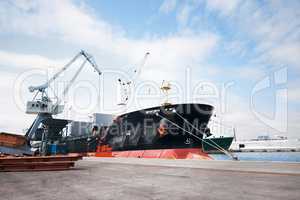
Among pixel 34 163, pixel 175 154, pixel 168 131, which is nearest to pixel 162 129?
pixel 168 131

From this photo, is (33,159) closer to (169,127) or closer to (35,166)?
(35,166)

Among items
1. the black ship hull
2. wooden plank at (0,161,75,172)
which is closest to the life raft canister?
the black ship hull

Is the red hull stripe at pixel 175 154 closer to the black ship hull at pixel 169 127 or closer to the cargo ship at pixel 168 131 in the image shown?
the cargo ship at pixel 168 131

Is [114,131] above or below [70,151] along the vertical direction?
above

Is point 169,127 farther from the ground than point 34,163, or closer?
farther from the ground

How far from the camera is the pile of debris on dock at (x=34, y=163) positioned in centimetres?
1367

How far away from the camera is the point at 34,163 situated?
1405 centimetres

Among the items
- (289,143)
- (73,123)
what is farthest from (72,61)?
(289,143)

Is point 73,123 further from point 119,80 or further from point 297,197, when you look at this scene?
point 297,197

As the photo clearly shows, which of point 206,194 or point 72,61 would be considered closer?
point 206,194

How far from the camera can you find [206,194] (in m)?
6.11

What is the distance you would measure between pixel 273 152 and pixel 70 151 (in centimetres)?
8062

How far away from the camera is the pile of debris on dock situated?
13.7 m

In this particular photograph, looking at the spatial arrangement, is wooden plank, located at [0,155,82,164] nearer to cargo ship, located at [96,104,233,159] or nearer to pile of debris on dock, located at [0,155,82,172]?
pile of debris on dock, located at [0,155,82,172]
